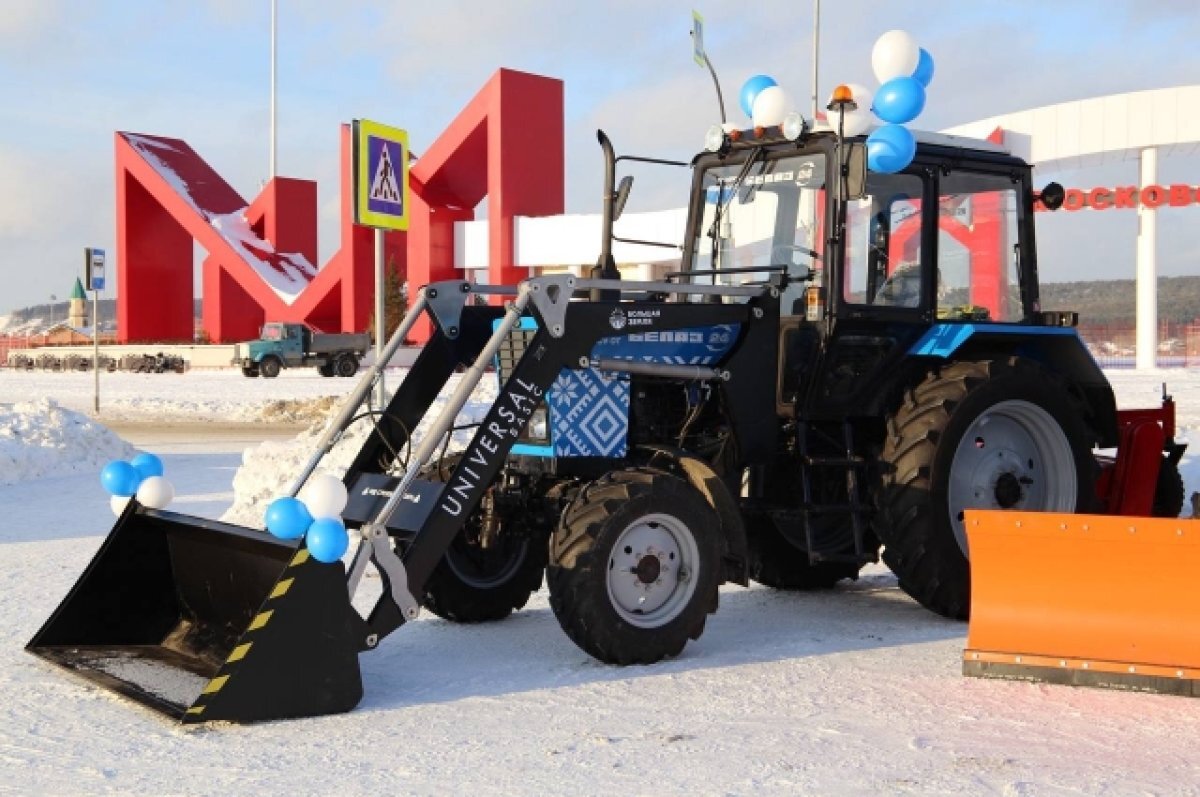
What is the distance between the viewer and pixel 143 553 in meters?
6.14

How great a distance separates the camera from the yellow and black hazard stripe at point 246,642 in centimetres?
483

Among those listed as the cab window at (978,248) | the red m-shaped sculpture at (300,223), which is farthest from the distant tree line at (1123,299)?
the cab window at (978,248)

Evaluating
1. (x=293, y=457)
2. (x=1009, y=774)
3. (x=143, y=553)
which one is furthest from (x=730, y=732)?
(x=293, y=457)

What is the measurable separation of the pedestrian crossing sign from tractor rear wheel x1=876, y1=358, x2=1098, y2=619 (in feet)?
21.6

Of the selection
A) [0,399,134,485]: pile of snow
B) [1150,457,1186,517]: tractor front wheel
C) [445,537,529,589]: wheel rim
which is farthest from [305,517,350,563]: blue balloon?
[0,399,134,485]: pile of snow

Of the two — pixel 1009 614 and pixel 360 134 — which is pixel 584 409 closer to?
pixel 1009 614

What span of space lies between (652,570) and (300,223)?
40172 mm

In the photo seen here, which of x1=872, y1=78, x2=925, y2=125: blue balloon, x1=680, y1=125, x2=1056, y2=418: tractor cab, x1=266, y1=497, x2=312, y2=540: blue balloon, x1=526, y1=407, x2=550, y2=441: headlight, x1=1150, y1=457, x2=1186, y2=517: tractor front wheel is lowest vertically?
x1=1150, y1=457, x2=1186, y2=517: tractor front wheel

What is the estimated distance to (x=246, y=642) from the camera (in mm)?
4867

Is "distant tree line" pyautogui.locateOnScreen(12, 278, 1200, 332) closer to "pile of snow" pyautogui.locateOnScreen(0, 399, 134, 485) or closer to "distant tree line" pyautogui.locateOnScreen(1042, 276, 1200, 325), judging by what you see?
"distant tree line" pyautogui.locateOnScreen(1042, 276, 1200, 325)

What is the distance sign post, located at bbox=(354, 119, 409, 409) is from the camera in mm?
12141

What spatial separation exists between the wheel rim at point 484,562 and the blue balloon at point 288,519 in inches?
64.1

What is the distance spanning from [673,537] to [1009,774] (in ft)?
6.49

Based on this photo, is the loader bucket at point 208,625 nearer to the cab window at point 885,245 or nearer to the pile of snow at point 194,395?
the cab window at point 885,245
